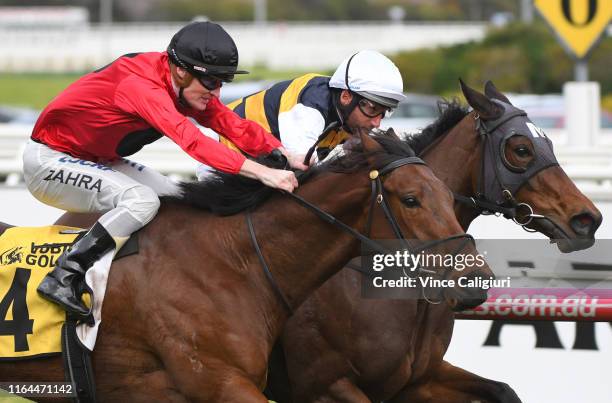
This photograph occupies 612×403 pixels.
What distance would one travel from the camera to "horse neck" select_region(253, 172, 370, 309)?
4.00 meters

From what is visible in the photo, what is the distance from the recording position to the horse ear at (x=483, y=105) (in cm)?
484

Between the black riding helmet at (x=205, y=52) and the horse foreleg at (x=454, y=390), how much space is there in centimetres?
167

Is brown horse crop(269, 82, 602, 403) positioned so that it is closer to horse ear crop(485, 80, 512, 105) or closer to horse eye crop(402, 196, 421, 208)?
horse ear crop(485, 80, 512, 105)

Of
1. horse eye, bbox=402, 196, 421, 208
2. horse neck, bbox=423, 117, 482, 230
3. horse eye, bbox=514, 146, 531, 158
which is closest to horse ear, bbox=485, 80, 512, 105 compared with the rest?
horse neck, bbox=423, 117, 482, 230

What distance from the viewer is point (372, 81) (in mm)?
4789

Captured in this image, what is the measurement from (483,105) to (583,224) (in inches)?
28.3

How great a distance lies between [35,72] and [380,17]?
2037cm

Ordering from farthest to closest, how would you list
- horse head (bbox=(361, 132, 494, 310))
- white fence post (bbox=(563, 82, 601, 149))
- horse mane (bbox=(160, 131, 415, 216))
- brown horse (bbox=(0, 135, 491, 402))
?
white fence post (bbox=(563, 82, 601, 149)) → horse mane (bbox=(160, 131, 415, 216)) → brown horse (bbox=(0, 135, 491, 402)) → horse head (bbox=(361, 132, 494, 310))

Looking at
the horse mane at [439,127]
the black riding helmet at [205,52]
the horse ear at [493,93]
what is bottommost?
the horse mane at [439,127]

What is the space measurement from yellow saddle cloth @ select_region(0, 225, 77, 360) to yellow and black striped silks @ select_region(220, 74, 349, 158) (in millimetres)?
1067

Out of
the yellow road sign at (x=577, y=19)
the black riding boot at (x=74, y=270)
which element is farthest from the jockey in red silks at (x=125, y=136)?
the yellow road sign at (x=577, y=19)

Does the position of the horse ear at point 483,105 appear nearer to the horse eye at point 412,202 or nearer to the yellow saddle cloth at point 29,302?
the horse eye at point 412,202

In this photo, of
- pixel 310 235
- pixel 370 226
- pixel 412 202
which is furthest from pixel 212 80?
pixel 412 202

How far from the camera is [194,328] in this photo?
392cm
